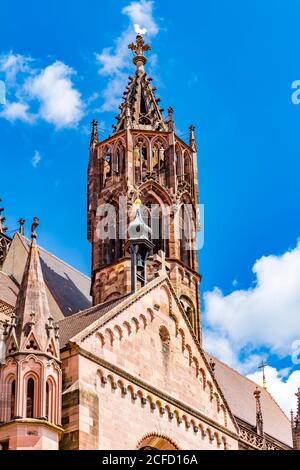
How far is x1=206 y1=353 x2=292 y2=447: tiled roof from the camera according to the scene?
51000 millimetres

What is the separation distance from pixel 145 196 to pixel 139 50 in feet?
35.8

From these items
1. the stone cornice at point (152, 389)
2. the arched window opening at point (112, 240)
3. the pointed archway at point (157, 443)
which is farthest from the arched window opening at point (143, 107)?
the pointed archway at point (157, 443)

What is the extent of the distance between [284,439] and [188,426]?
24332mm

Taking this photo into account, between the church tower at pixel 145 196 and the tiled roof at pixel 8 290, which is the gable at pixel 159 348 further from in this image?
the church tower at pixel 145 196

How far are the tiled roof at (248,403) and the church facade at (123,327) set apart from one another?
17.8 inches

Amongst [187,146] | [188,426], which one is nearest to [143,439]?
[188,426]

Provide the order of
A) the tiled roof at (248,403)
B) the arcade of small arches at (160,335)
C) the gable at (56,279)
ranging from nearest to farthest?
the arcade of small arches at (160,335)
the gable at (56,279)
the tiled roof at (248,403)

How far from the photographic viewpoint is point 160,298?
106ft

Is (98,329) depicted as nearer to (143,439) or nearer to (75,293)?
(143,439)

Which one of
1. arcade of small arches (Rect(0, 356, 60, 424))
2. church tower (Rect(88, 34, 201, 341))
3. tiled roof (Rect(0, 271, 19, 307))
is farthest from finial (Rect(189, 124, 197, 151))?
arcade of small arches (Rect(0, 356, 60, 424))

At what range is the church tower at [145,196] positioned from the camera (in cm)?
4494

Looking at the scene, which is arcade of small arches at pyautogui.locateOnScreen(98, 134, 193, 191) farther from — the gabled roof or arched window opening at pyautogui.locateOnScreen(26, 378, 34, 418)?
arched window opening at pyautogui.locateOnScreen(26, 378, 34, 418)

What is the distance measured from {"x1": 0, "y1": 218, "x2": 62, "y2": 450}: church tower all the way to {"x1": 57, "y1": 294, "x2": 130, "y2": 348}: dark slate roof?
1550mm

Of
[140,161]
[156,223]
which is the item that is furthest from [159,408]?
[140,161]
